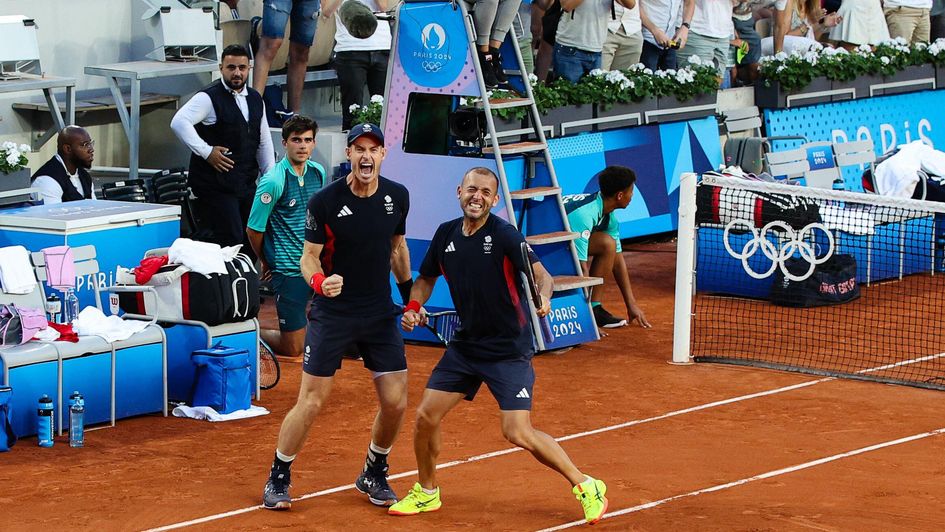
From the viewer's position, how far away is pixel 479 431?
10.5 m

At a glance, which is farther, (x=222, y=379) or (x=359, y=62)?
(x=359, y=62)

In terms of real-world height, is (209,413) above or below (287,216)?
below

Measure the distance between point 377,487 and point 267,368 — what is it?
350 centimetres

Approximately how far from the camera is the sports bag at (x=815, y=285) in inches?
584

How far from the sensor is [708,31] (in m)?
18.8

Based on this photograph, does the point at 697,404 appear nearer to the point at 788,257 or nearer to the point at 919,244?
the point at 788,257

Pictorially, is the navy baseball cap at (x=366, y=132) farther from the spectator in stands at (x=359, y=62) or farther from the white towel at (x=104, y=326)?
the spectator in stands at (x=359, y=62)

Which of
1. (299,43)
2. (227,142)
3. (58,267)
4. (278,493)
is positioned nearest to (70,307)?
(58,267)

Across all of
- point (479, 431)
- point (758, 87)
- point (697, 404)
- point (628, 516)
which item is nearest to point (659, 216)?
point (758, 87)

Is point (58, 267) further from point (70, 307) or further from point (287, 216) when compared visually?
point (287, 216)

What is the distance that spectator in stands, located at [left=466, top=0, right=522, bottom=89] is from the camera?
12.7m

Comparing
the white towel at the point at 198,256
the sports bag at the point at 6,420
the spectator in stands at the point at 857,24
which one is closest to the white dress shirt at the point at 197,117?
the white towel at the point at 198,256

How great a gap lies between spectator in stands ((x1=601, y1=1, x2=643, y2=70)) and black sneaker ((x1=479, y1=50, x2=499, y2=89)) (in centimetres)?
483

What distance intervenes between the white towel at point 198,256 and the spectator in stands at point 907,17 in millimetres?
13705
